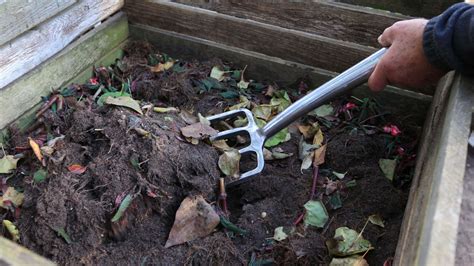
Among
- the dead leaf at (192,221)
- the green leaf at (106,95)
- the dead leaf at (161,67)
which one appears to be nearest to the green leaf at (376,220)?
the dead leaf at (192,221)

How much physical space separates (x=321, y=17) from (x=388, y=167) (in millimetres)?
861

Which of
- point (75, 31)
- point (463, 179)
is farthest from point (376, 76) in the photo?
point (75, 31)

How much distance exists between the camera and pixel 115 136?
2105mm

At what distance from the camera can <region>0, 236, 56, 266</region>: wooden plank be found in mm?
930

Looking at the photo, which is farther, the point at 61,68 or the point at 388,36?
the point at 61,68

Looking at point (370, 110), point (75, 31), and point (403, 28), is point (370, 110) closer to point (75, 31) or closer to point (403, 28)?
point (403, 28)

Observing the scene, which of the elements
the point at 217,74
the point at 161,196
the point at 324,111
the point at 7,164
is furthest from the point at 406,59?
the point at 7,164

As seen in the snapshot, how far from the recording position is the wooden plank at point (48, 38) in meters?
2.29

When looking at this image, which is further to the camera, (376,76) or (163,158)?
(163,158)

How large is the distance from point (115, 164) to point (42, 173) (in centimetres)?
31

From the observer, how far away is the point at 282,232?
6.58 ft

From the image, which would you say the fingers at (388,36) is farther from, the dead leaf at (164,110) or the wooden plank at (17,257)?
the wooden plank at (17,257)

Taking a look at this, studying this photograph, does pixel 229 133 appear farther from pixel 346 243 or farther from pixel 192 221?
pixel 346 243

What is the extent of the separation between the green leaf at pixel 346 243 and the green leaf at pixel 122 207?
2.49ft
